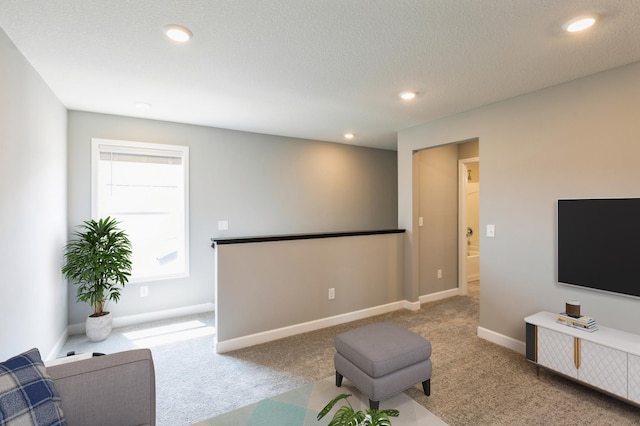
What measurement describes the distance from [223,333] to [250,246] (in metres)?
0.89

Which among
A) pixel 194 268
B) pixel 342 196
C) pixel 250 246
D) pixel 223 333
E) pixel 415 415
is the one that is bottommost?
pixel 415 415

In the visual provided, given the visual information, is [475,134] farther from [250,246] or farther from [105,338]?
[105,338]

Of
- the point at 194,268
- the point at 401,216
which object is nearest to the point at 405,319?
the point at 401,216

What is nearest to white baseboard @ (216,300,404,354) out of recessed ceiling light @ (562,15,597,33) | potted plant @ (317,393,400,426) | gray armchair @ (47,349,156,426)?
gray armchair @ (47,349,156,426)

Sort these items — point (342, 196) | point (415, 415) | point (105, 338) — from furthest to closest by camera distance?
point (342, 196)
point (105, 338)
point (415, 415)

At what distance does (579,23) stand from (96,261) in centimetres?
439

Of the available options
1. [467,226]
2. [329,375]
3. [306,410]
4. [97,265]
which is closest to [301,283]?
[329,375]

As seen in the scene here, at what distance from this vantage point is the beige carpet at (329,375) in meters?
2.14

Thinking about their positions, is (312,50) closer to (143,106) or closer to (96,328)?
(143,106)

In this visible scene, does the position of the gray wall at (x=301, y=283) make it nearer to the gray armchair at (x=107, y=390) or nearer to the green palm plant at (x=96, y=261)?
the green palm plant at (x=96, y=261)

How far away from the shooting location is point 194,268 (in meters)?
4.23

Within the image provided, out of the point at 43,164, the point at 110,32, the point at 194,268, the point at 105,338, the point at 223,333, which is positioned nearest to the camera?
the point at 110,32

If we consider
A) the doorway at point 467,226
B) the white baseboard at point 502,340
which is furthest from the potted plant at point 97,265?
the doorway at point 467,226

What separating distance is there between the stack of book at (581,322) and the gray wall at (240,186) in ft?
11.4
